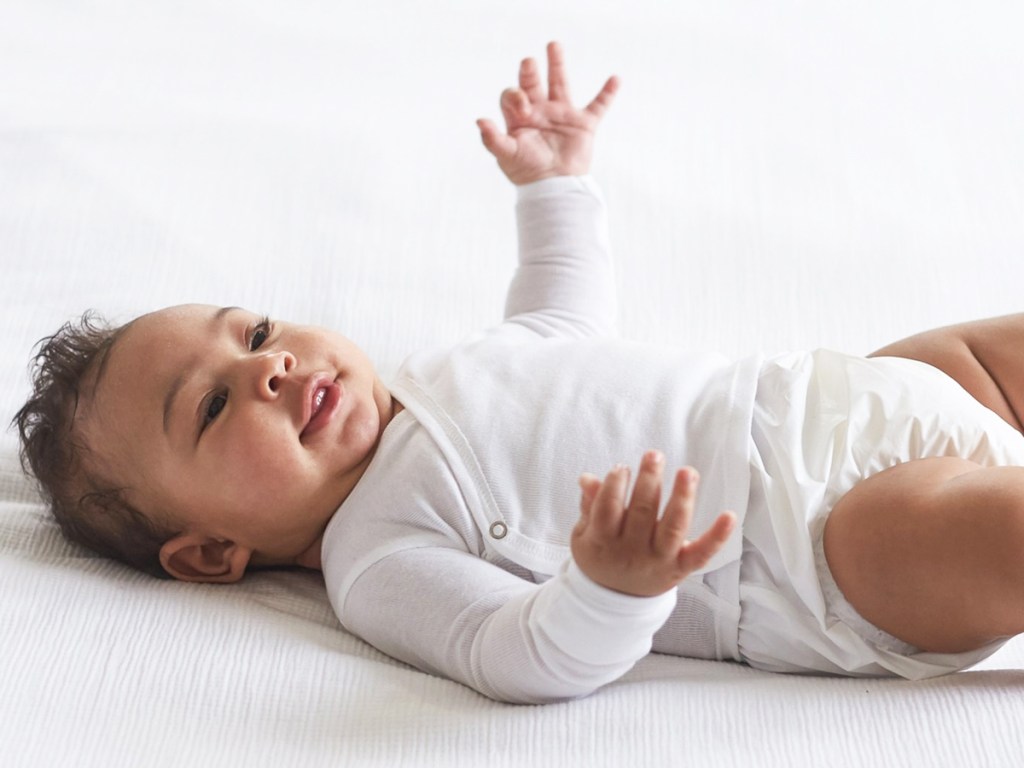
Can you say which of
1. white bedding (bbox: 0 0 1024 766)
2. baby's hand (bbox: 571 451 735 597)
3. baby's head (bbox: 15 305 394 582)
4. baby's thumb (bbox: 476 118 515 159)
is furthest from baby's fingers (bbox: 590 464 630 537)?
baby's thumb (bbox: 476 118 515 159)

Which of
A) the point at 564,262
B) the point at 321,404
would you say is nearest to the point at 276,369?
the point at 321,404

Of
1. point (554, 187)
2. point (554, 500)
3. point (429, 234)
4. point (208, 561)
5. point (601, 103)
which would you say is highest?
point (601, 103)

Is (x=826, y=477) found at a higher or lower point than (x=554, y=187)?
lower

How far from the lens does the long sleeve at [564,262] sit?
148cm

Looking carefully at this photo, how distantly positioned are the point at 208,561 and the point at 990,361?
0.80m

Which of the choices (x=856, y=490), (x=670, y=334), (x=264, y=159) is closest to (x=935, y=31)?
(x=670, y=334)

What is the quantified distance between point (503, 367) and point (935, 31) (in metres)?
1.24

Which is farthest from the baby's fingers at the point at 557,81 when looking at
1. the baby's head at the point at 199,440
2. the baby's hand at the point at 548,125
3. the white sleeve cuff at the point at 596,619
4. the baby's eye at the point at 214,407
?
the white sleeve cuff at the point at 596,619

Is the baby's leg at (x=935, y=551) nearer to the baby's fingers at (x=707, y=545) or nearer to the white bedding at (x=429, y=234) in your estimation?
the white bedding at (x=429, y=234)

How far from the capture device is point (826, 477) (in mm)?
1103

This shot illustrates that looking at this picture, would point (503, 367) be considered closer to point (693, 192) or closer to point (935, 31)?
point (693, 192)

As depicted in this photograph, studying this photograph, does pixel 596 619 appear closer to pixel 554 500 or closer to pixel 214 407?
pixel 554 500

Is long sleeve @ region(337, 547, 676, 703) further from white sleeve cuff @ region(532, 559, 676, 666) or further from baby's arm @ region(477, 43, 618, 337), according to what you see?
baby's arm @ region(477, 43, 618, 337)

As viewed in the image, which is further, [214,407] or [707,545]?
[214,407]
